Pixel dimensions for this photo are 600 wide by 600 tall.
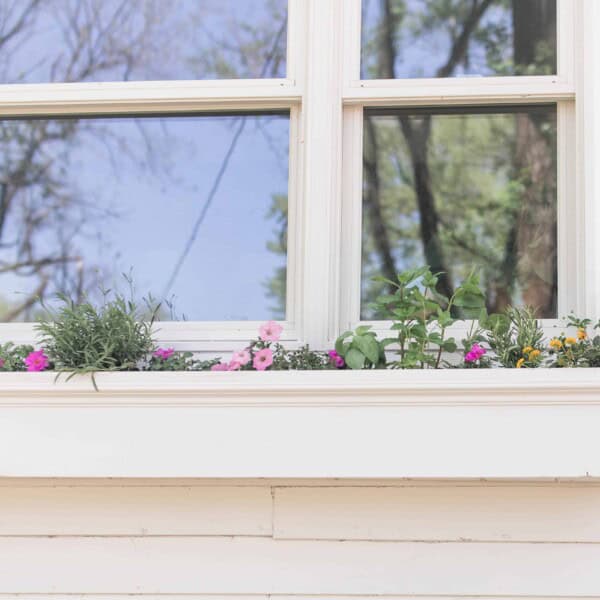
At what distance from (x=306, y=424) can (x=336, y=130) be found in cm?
70

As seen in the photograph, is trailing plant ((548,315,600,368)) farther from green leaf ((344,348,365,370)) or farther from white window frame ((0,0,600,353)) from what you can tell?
green leaf ((344,348,365,370))

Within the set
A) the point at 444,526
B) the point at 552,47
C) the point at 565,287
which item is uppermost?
the point at 552,47

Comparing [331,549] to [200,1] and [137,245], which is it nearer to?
[137,245]

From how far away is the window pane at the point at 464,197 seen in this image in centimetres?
189

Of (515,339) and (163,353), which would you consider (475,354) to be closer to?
(515,339)

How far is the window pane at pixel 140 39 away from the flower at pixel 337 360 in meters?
0.74

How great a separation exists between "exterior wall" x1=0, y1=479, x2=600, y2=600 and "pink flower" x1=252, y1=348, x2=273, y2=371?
25 centimetres

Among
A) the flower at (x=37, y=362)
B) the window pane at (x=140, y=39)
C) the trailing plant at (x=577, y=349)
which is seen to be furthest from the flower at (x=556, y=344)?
the flower at (x=37, y=362)

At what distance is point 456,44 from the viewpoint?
198cm

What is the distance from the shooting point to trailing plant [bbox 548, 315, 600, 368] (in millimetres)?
1602

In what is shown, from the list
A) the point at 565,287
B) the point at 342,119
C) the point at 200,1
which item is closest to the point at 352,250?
the point at 342,119

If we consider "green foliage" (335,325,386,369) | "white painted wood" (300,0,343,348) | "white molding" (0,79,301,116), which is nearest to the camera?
"green foliage" (335,325,386,369)

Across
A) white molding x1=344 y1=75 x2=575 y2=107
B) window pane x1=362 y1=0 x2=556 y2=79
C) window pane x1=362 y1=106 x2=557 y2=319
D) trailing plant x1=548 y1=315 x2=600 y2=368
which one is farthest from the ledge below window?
window pane x1=362 y1=0 x2=556 y2=79

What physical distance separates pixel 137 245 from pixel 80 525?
67 centimetres
